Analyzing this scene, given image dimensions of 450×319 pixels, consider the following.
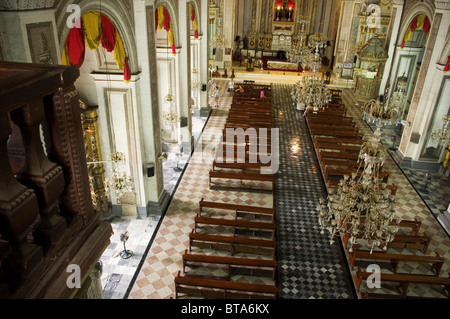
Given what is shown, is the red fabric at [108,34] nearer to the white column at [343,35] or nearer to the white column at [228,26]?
the white column at [228,26]

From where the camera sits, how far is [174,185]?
12695 mm

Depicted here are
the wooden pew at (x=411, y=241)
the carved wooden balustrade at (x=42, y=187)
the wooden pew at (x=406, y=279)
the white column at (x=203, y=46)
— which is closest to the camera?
the carved wooden balustrade at (x=42, y=187)

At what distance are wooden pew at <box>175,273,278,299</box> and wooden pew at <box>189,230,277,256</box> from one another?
139 centimetres

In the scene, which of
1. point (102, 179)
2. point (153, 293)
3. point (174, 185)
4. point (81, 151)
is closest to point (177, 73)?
point (174, 185)

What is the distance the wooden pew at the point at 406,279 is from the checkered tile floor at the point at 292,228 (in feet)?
1.22

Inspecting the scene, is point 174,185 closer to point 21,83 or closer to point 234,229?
point 234,229

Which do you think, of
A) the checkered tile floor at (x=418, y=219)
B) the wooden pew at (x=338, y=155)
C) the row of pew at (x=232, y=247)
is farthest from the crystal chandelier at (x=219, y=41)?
the checkered tile floor at (x=418, y=219)

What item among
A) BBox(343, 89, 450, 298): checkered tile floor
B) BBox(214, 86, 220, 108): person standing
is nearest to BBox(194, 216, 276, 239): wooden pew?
BBox(343, 89, 450, 298): checkered tile floor

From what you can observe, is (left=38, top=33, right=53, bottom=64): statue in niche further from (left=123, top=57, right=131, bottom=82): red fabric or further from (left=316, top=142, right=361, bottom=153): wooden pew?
(left=316, top=142, right=361, bottom=153): wooden pew

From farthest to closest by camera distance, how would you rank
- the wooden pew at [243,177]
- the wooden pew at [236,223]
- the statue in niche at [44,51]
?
the wooden pew at [243,177], the wooden pew at [236,223], the statue in niche at [44,51]

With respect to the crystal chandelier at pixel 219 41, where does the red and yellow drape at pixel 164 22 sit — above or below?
above

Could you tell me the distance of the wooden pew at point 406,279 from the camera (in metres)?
8.21

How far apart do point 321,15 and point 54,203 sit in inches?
1256

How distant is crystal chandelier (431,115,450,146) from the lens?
1272 cm
